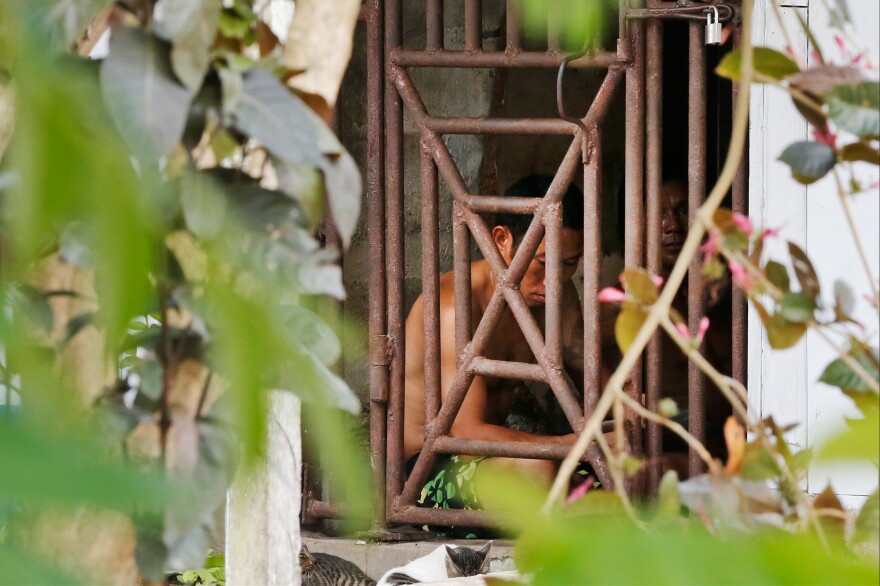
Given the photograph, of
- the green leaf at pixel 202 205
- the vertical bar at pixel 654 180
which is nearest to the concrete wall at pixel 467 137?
the vertical bar at pixel 654 180

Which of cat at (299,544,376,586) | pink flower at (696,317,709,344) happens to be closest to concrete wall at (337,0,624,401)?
cat at (299,544,376,586)

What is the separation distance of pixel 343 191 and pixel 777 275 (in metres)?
0.55

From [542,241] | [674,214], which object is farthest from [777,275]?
[674,214]

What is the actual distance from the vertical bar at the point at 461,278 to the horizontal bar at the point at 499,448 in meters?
0.26

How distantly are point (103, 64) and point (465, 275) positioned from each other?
273cm

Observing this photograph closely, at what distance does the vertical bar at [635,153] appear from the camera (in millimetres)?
3131

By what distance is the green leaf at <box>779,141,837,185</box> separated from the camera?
43.9 inches

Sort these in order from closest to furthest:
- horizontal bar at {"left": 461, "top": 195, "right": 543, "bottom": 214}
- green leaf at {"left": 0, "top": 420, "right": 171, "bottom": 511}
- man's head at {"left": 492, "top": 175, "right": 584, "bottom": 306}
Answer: green leaf at {"left": 0, "top": 420, "right": 171, "bottom": 511}
horizontal bar at {"left": 461, "top": 195, "right": 543, "bottom": 214}
man's head at {"left": 492, "top": 175, "right": 584, "bottom": 306}

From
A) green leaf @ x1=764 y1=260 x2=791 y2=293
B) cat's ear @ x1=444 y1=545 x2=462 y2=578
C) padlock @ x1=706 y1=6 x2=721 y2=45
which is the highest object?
padlock @ x1=706 y1=6 x2=721 y2=45

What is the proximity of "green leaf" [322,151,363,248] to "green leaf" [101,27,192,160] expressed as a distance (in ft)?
0.47

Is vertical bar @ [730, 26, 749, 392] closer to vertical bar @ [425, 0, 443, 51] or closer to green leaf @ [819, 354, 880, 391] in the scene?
vertical bar @ [425, 0, 443, 51]

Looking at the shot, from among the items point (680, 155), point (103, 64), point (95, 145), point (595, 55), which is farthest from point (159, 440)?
point (680, 155)

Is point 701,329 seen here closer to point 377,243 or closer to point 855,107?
point 855,107

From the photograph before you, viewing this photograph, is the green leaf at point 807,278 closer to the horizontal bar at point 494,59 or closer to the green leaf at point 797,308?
the green leaf at point 797,308
